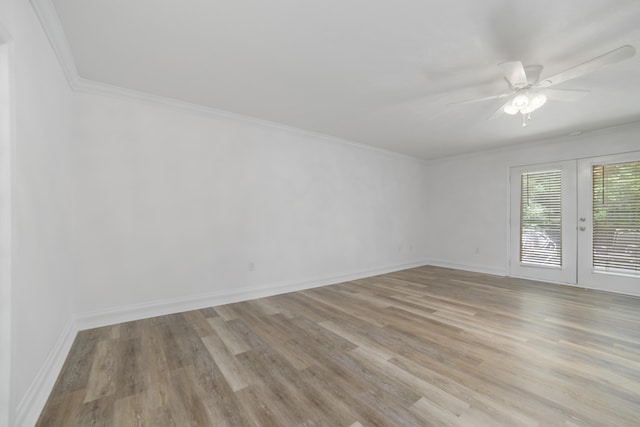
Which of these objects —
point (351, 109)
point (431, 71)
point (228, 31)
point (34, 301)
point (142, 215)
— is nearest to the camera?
point (34, 301)

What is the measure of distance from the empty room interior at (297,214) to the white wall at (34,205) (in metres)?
0.02

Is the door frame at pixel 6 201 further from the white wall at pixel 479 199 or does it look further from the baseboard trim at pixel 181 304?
the white wall at pixel 479 199

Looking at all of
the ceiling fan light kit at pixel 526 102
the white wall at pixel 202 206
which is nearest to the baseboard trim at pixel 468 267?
the white wall at pixel 202 206

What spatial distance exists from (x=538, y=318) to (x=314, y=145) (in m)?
3.74

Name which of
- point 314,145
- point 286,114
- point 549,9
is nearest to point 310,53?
point 286,114

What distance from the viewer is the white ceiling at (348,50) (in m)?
1.67

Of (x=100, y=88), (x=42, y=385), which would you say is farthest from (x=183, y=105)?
(x=42, y=385)

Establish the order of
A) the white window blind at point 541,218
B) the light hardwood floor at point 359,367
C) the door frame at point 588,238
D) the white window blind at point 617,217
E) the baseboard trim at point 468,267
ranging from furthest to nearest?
the baseboard trim at point 468,267 → the white window blind at point 541,218 → the door frame at point 588,238 → the white window blind at point 617,217 → the light hardwood floor at point 359,367

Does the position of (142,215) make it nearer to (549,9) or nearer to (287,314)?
(287,314)

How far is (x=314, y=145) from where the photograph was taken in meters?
4.26

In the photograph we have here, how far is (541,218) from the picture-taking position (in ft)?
15.1

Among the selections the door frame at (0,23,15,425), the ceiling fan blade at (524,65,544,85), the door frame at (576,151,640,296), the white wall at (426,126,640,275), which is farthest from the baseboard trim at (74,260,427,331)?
the door frame at (576,151,640,296)

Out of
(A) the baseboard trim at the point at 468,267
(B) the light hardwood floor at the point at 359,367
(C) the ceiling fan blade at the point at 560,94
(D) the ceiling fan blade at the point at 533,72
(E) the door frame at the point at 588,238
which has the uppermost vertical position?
(D) the ceiling fan blade at the point at 533,72

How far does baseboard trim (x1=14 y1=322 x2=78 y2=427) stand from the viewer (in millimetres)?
1328
